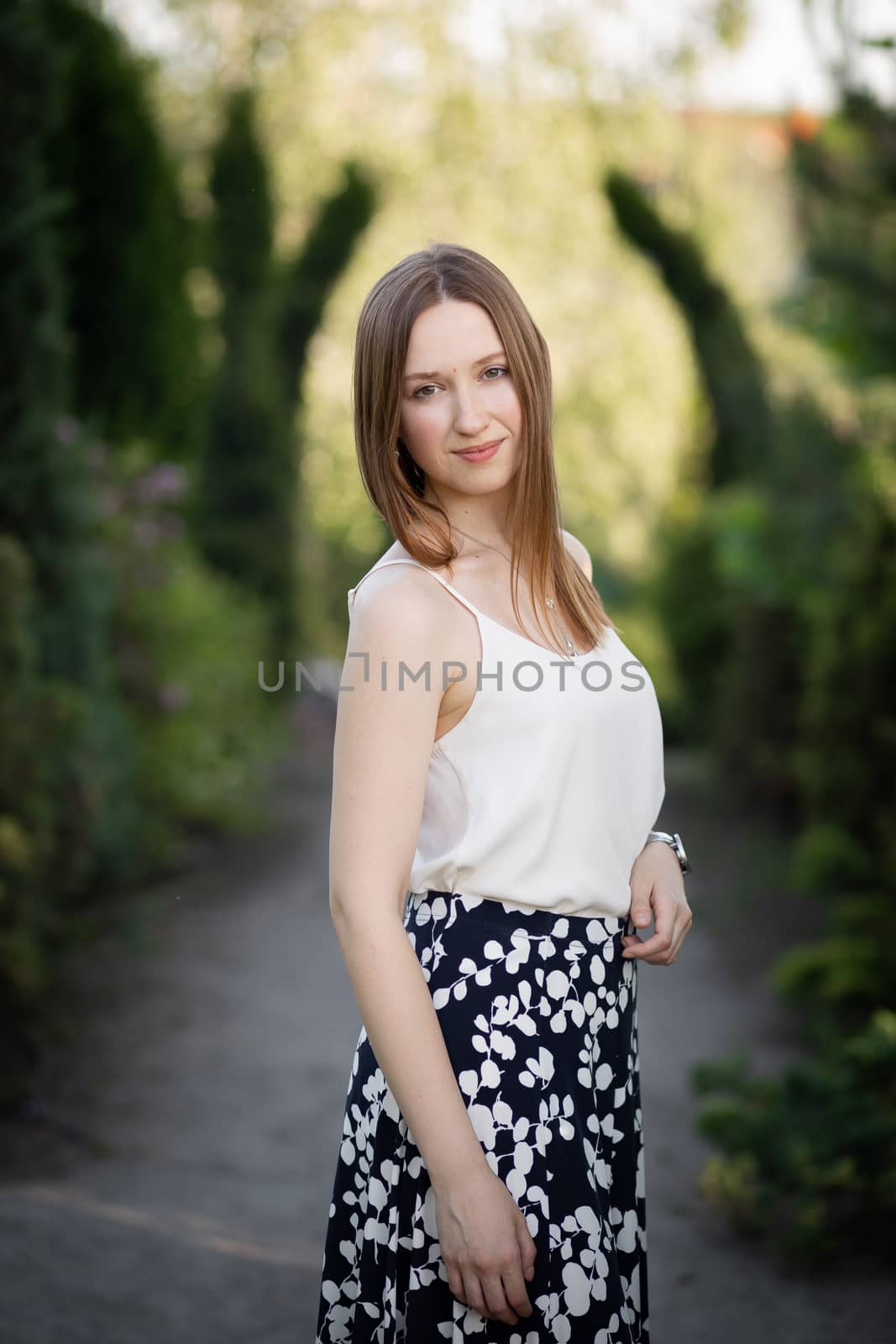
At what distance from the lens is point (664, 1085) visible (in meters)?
4.30

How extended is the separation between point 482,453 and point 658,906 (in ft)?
2.08

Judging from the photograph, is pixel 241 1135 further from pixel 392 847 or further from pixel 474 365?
pixel 474 365

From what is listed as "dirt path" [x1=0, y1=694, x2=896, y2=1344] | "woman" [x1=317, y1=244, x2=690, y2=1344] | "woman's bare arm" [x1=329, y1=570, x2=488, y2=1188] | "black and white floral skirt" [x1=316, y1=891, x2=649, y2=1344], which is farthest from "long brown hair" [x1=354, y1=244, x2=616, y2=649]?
"dirt path" [x1=0, y1=694, x2=896, y2=1344]

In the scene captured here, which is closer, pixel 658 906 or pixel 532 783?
pixel 532 783

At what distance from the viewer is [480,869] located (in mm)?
1466

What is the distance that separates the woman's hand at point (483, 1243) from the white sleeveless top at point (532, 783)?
0.34m

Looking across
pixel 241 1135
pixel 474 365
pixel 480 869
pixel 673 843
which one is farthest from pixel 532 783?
pixel 241 1135

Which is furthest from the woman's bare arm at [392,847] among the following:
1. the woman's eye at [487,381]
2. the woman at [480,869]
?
the woman's eye at [487,381]

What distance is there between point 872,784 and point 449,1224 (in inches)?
151

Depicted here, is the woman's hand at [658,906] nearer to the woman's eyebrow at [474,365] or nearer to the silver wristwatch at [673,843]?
the silver wristwatch at [673,843]

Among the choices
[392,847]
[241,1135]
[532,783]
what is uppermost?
[241,1135]

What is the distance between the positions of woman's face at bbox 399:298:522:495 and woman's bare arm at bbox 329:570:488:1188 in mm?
215

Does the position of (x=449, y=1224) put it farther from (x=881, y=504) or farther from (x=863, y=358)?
(x=863, y=358)

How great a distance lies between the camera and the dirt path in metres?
2.73
